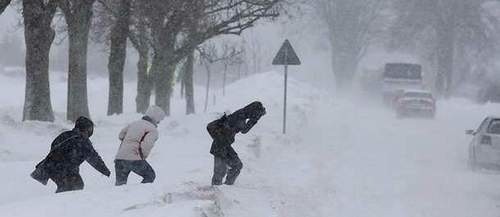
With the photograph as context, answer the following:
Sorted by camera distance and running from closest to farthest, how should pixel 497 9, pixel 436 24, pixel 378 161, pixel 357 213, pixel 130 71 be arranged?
pixel 357 213 → pixel 378 161 → pixel 436 24 → pixel 497 9 → pixel 130 71

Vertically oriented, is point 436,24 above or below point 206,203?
above

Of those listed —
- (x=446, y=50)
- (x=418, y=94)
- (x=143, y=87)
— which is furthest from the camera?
(x=446, y=50)

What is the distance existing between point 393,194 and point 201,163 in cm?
336

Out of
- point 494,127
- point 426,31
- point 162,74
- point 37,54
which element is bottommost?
point 494,127

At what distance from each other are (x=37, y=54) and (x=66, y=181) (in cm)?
932

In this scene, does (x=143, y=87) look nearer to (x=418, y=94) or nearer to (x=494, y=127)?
(x=418, y=94)

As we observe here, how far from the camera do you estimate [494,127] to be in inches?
631

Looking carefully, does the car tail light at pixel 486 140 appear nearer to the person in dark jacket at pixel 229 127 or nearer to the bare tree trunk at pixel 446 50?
the person in dark jacket at pixel 229 127

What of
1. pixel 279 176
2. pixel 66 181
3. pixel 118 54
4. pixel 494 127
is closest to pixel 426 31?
pixel 118 54

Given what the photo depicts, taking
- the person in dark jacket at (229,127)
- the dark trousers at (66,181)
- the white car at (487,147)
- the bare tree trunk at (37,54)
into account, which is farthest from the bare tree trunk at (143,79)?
the dark trousers at (66,181)

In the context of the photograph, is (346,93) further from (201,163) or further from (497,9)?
(201,163)

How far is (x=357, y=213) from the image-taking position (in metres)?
10.7

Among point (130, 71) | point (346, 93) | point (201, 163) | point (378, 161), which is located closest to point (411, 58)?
point (346, 93)

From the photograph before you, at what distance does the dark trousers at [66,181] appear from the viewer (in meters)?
9.09
